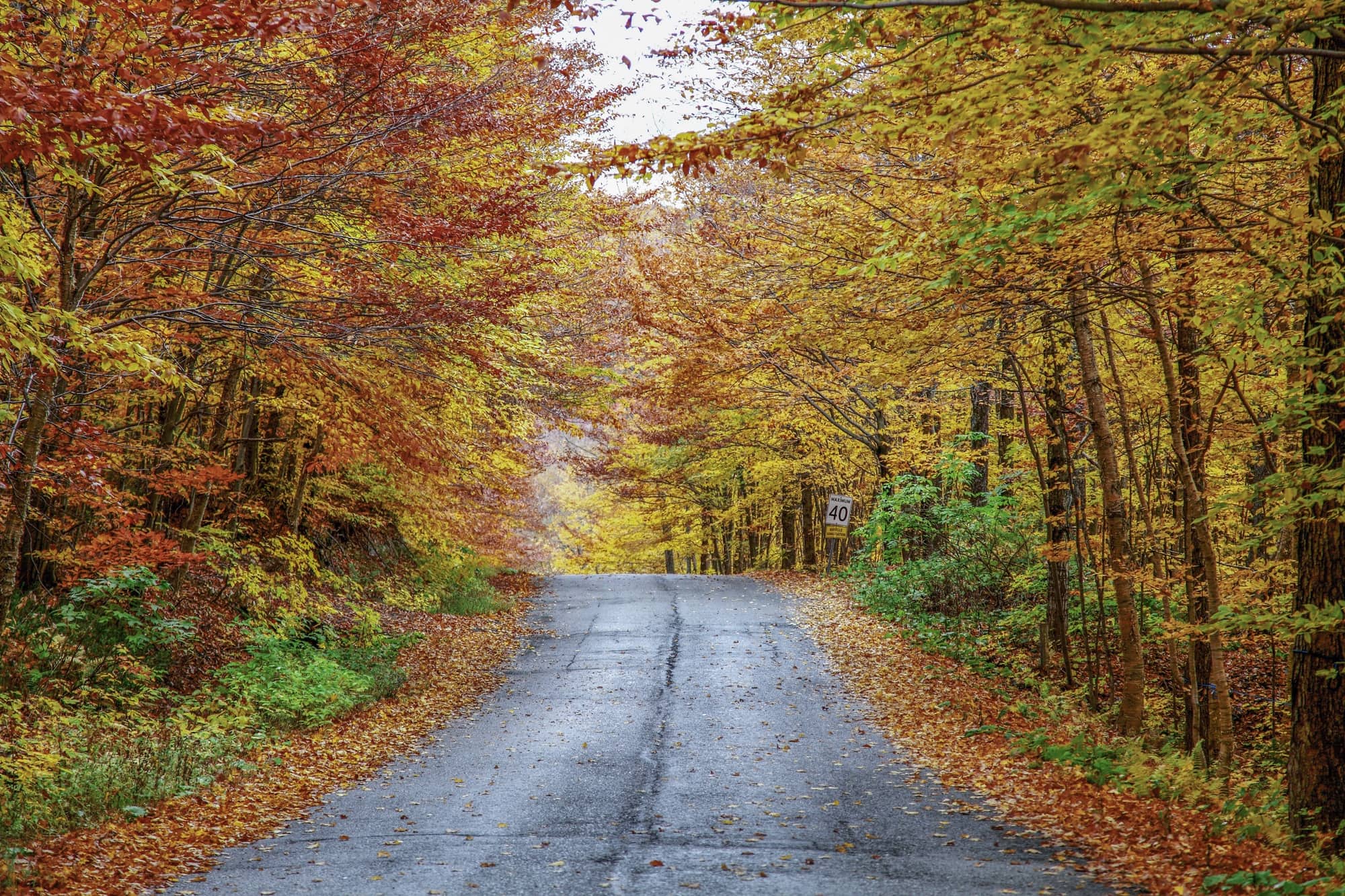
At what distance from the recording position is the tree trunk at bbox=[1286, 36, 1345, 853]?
556 cm

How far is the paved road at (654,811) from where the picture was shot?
19.5 ft

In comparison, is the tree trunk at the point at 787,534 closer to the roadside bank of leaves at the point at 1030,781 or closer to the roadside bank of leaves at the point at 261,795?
the roadside bank of leaves at the point at 1030,781

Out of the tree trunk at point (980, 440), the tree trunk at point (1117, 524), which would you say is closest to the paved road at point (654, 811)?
the tree trunk at point (1117, 524)

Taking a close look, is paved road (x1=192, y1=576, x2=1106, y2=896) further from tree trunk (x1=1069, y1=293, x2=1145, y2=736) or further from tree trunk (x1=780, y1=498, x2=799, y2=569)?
tree trunk (x1=780, y1=498, x2=799, y2=569)

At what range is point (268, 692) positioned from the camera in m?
10.6

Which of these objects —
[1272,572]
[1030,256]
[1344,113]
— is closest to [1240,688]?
[1272,572]

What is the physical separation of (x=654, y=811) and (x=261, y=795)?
3219mm

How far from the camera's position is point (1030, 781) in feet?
26.2

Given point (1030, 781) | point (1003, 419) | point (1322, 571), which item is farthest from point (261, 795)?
point (1003, 419)

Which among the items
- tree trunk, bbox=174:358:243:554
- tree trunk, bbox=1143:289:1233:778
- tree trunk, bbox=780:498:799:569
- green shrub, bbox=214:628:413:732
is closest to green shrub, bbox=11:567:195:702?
green shrub, bbox=214:628:413:732

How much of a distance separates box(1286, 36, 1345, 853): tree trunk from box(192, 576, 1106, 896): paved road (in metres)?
1.63

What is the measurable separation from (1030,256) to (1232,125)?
10.3 ft

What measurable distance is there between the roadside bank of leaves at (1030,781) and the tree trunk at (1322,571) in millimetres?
473

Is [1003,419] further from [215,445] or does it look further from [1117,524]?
[215,445]
